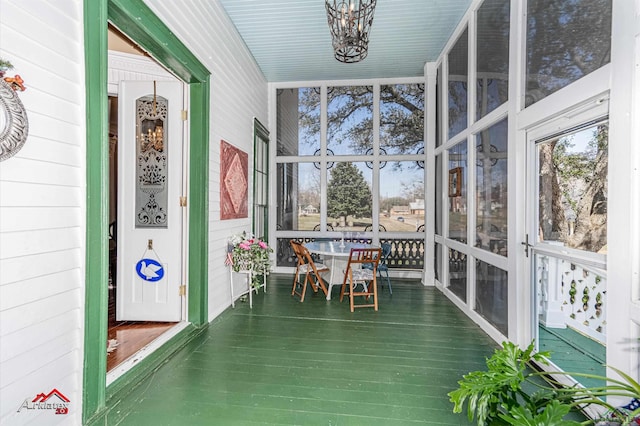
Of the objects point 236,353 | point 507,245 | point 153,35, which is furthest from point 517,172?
point 153,35

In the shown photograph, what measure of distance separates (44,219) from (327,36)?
416 cm

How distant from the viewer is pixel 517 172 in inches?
112

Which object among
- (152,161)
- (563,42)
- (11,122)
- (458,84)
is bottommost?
(11,122)

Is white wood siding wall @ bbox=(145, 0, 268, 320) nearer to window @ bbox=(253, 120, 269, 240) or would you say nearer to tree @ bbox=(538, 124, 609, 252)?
window @ bbox=(253, 120, 269, 240)

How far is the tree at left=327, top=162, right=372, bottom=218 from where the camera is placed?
6137 millimetres

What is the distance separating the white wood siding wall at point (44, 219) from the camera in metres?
1.49

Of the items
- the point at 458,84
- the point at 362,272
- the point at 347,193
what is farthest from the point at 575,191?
the point at 347,193

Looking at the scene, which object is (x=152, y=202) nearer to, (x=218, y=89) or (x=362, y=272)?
(x=218, y=89)

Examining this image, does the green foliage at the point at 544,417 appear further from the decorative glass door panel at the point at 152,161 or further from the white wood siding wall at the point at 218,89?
the decorative glass door panel at the point at 152,161

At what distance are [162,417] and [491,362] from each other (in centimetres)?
196

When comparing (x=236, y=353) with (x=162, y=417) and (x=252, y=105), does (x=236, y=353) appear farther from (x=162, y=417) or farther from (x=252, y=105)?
(x=252, y=105)

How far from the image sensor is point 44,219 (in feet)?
5.41

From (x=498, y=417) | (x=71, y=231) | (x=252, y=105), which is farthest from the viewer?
(x=252, y=105)

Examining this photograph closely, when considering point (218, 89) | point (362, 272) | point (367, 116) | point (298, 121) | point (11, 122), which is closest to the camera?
point (11, 122)
